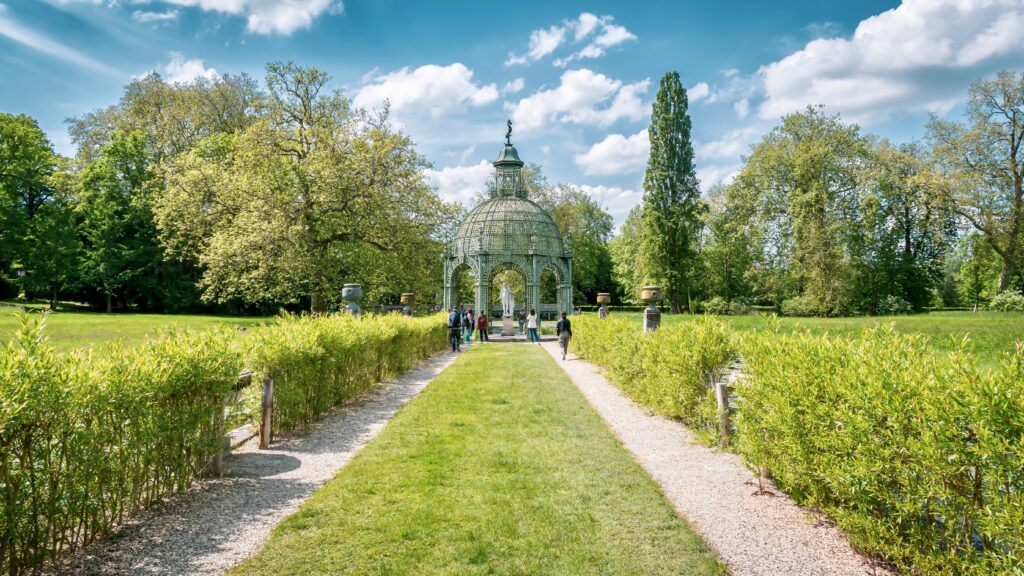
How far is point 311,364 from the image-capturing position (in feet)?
24.2

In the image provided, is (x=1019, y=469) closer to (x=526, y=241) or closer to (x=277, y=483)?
(x=277, y=483)

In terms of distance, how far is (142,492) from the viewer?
14.0 feet

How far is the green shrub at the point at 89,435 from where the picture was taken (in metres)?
→ 3.02

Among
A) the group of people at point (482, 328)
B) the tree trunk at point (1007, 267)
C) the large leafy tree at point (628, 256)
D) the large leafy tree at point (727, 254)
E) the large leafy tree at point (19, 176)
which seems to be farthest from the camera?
the large leafy tree at point (628, 256)

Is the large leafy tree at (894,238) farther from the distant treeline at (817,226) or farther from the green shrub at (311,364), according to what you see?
the green shrub at (311,364)

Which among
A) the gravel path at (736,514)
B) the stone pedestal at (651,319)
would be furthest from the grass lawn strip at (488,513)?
the stone pedestal at (651,319)

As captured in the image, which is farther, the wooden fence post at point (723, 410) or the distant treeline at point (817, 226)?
the distant treeline at point (817, 226)

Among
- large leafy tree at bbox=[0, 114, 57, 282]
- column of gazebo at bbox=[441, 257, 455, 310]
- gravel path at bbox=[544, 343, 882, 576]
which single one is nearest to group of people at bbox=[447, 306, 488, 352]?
column of gazebo at bbox=[441, 257, 455, 310]

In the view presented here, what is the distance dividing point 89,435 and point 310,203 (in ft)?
54.7

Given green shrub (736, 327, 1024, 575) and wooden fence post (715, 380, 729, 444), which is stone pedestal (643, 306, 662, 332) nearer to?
wooden fence post (715, 380, 729, 444)

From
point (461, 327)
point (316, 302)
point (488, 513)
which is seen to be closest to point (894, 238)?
point (461, 327)

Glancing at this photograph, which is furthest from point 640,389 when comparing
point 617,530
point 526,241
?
point 526,241

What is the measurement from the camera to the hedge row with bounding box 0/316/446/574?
3025 mm

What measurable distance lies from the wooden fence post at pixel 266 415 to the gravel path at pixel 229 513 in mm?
123
